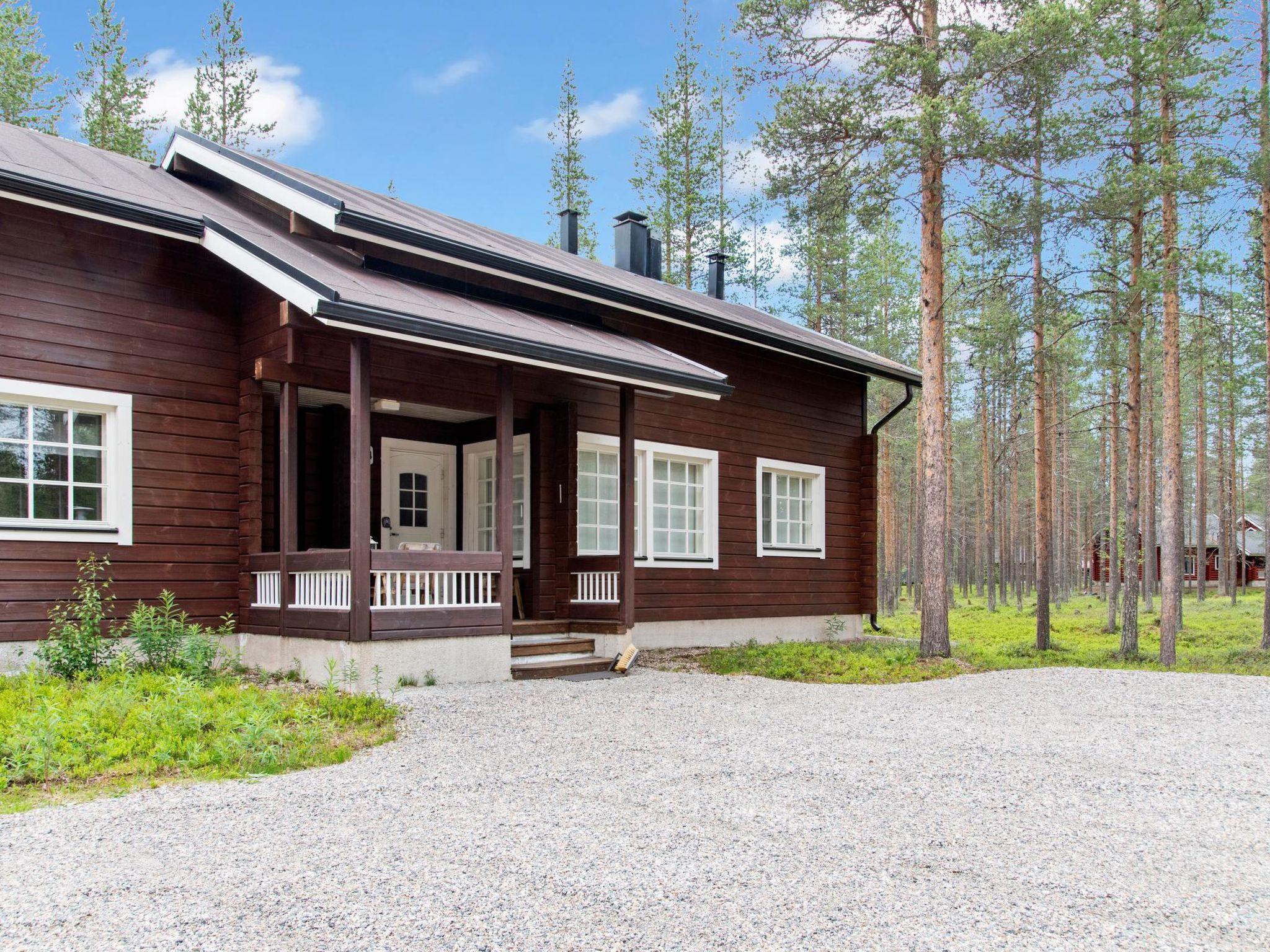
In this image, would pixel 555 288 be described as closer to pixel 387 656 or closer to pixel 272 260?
pixel 272 260

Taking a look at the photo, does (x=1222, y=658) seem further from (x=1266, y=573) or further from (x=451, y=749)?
(x=451, y=749)

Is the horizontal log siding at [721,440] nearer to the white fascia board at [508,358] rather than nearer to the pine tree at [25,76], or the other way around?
the white fascia board at [508,358]

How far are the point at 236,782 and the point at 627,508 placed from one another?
5194 millimetres

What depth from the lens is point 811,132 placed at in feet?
37.6

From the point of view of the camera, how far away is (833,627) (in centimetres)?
1368

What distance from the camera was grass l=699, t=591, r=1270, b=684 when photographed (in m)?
9.92

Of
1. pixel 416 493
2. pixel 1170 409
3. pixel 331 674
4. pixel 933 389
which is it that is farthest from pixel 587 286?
pixel 1170 409

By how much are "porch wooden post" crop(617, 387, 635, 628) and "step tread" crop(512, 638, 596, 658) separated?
0.44 metres

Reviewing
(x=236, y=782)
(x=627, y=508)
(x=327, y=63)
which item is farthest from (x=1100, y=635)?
(x=327, y=63)

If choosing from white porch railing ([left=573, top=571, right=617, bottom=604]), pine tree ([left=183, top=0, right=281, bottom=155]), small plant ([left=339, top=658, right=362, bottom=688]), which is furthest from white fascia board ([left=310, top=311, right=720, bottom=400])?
pine tree ([left=183, top=0, right=281, bottom=155])

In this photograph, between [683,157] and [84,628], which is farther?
[683,157]

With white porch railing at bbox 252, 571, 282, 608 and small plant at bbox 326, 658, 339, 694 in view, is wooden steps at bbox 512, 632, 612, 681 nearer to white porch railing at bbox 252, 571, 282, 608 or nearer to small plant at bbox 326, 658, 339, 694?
small plant at bbox 326, 658, 339, 694

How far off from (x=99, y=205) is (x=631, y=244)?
9.02 metres

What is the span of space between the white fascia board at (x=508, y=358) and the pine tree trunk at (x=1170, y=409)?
23.1 feet
